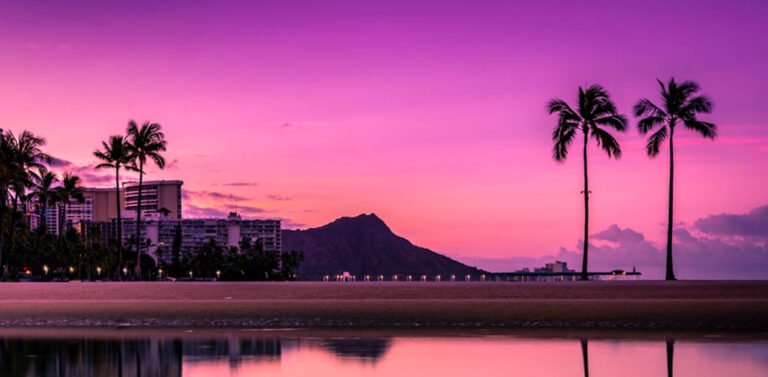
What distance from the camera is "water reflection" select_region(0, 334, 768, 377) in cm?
1602

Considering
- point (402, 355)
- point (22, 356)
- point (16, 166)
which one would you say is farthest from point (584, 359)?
point (16, 166)

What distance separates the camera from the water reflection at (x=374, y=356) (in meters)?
16.0

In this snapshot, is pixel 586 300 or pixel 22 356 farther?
pixel 586 300

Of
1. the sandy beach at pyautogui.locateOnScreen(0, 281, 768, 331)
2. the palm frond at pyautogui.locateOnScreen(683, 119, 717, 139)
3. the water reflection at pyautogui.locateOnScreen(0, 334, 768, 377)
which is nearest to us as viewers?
the water reflection at pyautogui.locateOnScreen(0, 334, 768, 377)

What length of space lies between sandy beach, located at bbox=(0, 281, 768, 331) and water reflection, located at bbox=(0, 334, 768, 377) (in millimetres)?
5049

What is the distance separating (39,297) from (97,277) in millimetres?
165295

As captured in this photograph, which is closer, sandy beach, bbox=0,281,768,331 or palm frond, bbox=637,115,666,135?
sandy beach, bbox=0,281,768,331

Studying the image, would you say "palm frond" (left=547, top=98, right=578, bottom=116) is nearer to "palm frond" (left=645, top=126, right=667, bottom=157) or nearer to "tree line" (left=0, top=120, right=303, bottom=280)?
"palm frond" (left=645, top=126, right=667, bottom=157)

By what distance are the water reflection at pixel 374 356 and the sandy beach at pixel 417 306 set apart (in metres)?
5.05

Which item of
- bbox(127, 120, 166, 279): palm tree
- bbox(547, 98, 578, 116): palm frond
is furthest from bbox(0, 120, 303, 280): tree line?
bbox(547, 98, 578, 116): palm frond

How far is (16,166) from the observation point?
180 ft

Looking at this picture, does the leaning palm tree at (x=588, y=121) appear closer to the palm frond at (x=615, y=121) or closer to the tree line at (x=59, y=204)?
the palm frond at (x=615, y=121)

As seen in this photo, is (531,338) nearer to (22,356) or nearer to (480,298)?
(480,298)

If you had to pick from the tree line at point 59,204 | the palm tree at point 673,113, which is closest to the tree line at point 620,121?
the palm tree at point 673,113
